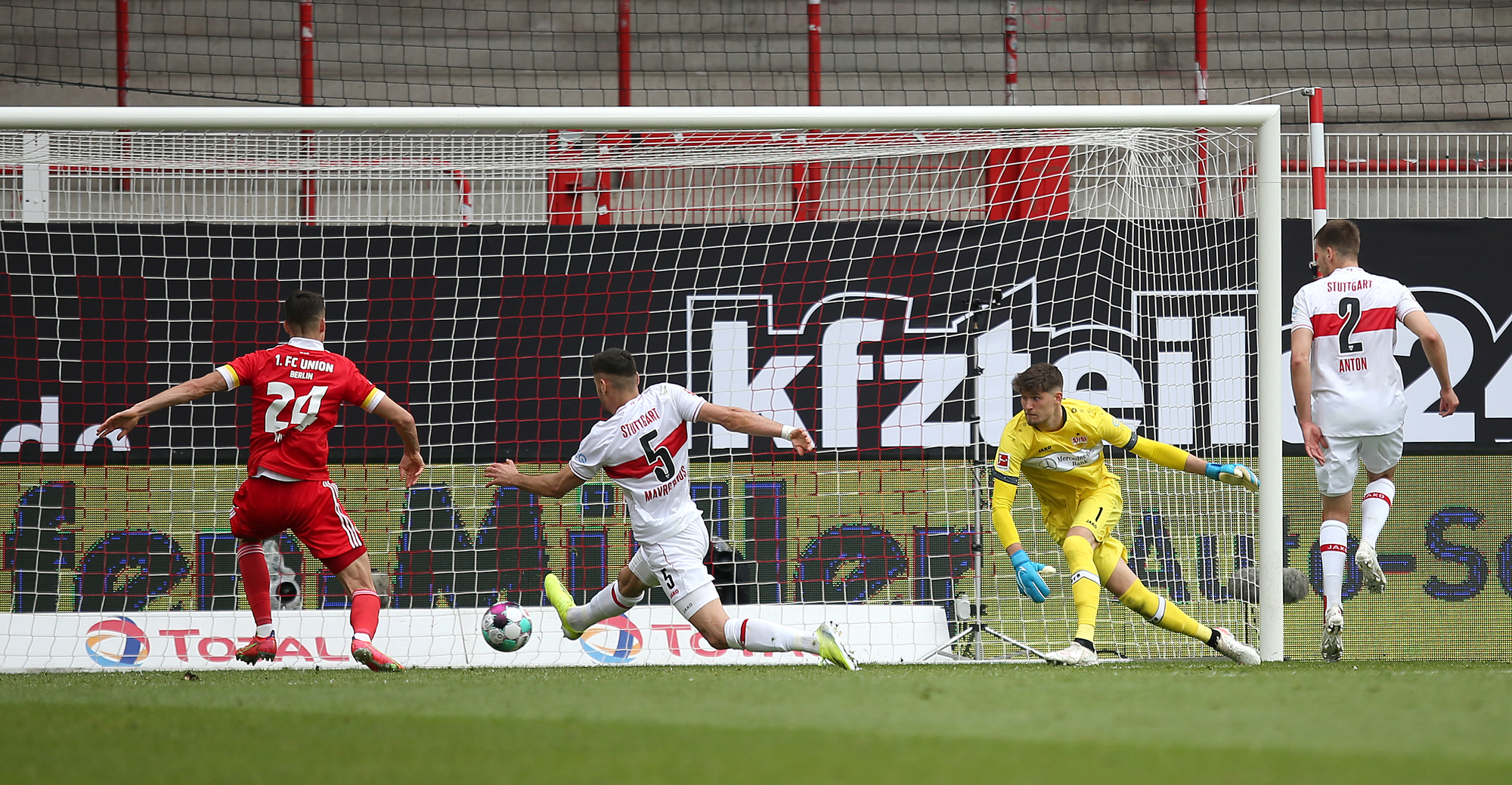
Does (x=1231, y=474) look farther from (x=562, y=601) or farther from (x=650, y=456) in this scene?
(x=562, y=601)

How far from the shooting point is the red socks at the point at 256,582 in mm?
5395

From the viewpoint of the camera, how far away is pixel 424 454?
7801mm

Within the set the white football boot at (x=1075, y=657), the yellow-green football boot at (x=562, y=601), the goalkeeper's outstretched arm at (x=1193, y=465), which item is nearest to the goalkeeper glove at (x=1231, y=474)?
the goalkeeper's outstretched arm at (x=1193, y=465)

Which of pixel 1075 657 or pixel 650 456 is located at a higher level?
pixel 650 456

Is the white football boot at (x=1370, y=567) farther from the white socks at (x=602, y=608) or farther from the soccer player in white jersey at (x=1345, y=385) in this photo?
the white socks at (x=602, y=608)

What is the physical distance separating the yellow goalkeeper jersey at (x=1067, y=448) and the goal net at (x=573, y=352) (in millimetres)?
1561

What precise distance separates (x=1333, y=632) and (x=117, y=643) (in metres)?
5.36

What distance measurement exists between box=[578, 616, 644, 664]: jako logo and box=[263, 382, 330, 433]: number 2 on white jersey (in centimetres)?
174

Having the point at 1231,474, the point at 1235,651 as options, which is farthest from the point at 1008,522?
the point at 1235,651

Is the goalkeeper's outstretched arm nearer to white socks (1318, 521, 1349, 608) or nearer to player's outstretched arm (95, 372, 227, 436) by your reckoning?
white socks (1318, 521, 1349, 608)

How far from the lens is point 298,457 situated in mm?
5324

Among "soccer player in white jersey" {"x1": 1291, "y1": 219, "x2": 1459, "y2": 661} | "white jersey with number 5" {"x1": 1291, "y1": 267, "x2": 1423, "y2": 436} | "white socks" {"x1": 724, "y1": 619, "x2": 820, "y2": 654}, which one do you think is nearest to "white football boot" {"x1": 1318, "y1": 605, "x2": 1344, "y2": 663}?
"soccer player in white jersey" {"x1": 1291, "y1": 219, "x2": 1459, "y2": 661}

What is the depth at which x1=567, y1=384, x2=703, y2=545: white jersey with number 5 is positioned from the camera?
5.12 meters

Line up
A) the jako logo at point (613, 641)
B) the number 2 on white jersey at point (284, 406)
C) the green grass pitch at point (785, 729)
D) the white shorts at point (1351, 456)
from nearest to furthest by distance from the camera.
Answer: the green grass pitch at point (785, 729)
the number 2 on white jersey at point (284, 406)
the white shorts at point (1351, 456)
the jako logo at point (613, 641)
